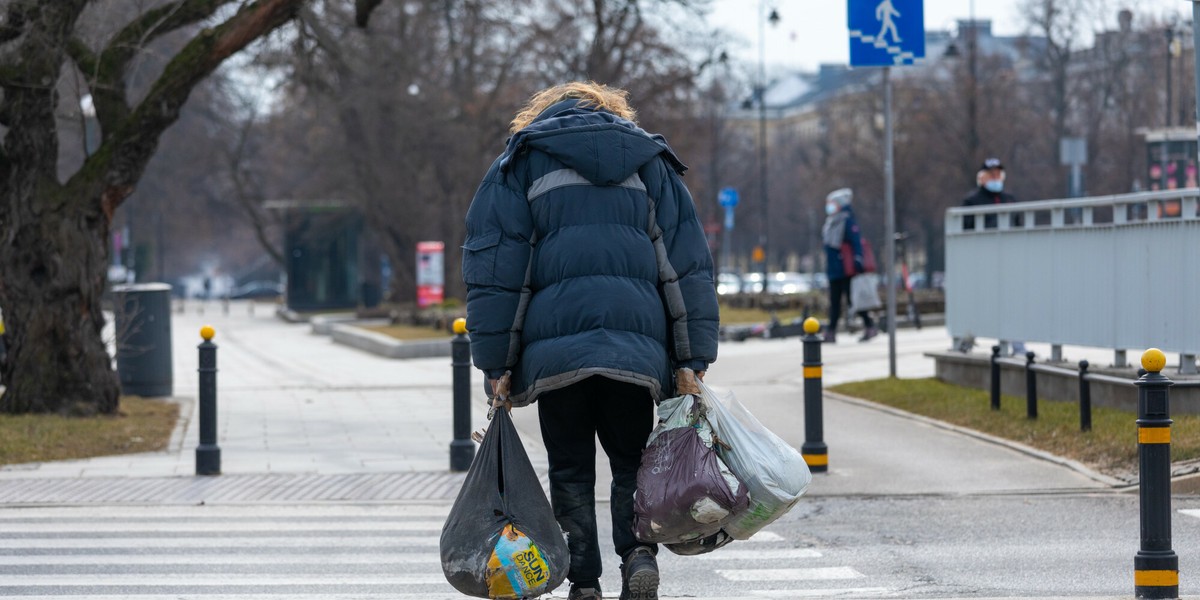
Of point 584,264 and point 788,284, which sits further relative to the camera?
point 788,284

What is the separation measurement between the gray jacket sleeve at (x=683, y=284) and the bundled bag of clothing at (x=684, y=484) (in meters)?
0.17

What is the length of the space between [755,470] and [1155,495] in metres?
1.74

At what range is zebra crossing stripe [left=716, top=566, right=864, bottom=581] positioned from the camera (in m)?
7.14

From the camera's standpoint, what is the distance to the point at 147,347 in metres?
17.2

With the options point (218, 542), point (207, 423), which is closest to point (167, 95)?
point (207, 423)

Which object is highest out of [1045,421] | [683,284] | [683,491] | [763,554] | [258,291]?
[683,284]

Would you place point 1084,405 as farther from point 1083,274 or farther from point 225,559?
point 225,559

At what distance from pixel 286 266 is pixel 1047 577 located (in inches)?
1639

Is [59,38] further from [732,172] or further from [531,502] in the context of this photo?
[732,172]

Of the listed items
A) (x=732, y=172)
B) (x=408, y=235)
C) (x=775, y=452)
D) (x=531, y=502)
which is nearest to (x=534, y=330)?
(x=531, y=502)

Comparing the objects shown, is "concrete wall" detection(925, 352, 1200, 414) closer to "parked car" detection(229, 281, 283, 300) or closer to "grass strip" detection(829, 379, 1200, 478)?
"grass strip" detection(829, 379, 1200, 478)

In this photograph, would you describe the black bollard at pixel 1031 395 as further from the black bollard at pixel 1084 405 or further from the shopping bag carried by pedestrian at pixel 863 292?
the shopping bag carried by pedestrian at pixel 863 292

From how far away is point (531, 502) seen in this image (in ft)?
17.5

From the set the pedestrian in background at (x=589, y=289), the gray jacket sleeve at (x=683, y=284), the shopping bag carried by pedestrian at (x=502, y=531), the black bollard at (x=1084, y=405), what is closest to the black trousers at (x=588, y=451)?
the pedestrian in background at (x=589, y=289)
